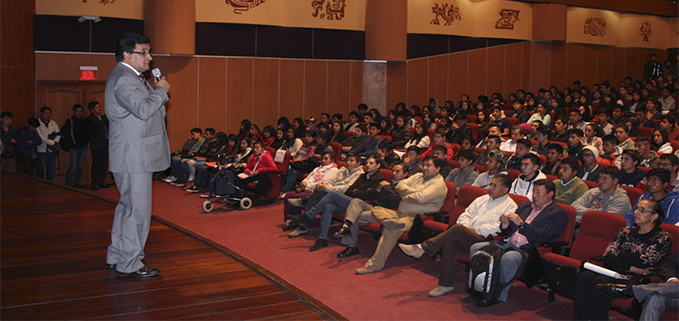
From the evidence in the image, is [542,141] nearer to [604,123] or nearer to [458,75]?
[604,123]

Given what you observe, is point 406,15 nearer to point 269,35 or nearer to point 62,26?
point 269,35

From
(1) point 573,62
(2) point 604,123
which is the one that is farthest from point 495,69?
(2) point 604,123

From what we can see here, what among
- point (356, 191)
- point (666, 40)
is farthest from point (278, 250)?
point (666, 40)

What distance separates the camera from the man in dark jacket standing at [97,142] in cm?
975

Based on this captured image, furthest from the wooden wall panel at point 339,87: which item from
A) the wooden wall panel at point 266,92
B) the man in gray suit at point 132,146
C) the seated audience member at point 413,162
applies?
the man in gray suit at point 132,146

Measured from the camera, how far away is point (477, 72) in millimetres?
15391

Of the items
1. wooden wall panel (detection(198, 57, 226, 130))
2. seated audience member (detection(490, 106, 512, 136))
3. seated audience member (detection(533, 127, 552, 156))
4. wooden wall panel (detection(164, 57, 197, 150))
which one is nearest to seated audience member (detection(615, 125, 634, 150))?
seated audience member (detection(533, 127, 552, 156))

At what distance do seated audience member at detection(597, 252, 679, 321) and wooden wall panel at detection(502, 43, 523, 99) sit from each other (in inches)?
492

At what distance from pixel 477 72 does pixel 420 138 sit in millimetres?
6559

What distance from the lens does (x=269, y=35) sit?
485 inches

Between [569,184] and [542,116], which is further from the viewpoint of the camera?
[542,116]

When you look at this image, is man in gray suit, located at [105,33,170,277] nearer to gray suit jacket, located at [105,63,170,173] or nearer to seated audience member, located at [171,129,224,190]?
gray suit jacket, located at [105,63,170,173]

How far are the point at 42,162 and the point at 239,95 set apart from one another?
3873mm

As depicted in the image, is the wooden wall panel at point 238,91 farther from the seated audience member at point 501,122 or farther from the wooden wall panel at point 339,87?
the seated audience member at point 501,122
